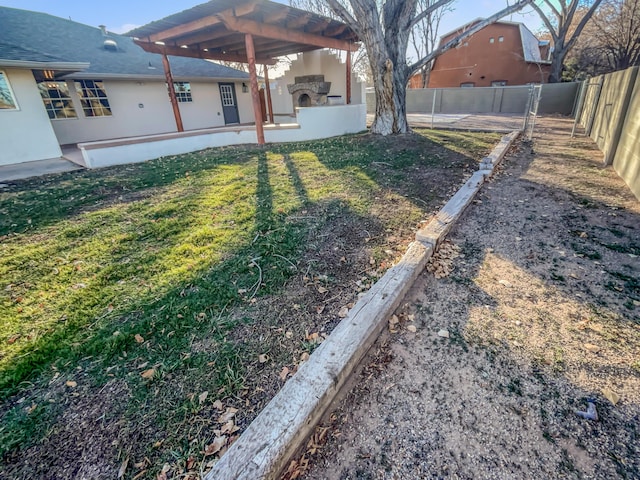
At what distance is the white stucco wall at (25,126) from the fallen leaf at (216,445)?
35.1 ft

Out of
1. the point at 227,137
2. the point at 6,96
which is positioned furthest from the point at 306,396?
the point at 6,96

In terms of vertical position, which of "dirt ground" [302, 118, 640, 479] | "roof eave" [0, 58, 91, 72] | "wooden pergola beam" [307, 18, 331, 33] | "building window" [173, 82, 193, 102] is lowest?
"dirt ground" [302, 118, 640, 479]

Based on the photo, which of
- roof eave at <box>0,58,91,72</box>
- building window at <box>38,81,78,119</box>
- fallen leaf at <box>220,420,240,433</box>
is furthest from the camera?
building window at <box>38,81,78,119</box>

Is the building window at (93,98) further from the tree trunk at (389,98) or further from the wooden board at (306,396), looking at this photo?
the wooden board at (306,396)

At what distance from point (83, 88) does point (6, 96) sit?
3234 mm

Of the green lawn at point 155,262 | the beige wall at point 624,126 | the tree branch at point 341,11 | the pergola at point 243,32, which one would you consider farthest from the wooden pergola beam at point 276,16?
the beige wall at point 624,126

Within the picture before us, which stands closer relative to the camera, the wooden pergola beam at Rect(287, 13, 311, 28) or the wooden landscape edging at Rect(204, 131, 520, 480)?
the wooden landscape edging at Rect(204, 131, 520, 480)

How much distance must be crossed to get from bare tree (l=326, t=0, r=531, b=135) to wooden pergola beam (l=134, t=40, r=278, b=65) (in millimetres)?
5985

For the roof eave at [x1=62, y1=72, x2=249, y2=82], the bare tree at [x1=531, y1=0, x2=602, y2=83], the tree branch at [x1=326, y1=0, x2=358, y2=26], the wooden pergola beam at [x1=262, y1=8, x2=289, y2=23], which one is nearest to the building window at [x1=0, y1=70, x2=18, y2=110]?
the roof eave at [x1=62, y1=72, x2=249, y2=82]

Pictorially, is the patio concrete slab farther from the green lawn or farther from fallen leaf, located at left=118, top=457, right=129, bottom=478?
fallen leaf, located at left=118, top=457, right=129, bottom=478

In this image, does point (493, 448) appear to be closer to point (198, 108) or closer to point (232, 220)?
point (232, 220)

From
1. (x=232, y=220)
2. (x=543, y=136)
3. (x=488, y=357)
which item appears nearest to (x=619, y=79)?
(x=543, y=136)

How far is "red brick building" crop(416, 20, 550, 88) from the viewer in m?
21.4

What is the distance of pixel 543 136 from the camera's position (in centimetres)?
988
